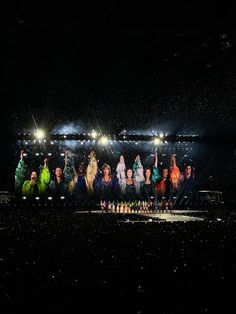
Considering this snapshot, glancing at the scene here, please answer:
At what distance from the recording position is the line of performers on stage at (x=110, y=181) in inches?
597

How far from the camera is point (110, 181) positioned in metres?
16.0

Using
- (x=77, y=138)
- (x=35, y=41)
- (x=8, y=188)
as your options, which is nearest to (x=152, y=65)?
(x=35, y=41)

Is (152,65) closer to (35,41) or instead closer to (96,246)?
(35,41)

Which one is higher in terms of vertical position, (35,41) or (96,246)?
(35,41)

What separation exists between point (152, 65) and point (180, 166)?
9890 mm

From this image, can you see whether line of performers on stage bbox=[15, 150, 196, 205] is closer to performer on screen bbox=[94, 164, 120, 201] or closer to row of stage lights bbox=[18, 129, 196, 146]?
performer on screen bbox=[94, 164, 120, 201]

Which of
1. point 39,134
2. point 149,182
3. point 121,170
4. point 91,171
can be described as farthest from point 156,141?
point 39,134

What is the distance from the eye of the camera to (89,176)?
1568cm

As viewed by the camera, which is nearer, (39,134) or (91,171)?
(39,134)

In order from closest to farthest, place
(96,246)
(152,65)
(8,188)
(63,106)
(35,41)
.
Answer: (96,246) → (35,41) → (152,65) → (63,106) → (8,188)

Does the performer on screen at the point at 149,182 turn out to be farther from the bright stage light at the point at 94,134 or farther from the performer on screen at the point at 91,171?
the bright stage light at the point at 94,134

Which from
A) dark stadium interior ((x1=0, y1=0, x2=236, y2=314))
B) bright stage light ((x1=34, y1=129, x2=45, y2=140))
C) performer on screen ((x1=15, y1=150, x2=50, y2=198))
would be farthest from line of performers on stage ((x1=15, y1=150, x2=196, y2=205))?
dark stadium interior ((x1=0, y1=0, x2=236, y2=314))

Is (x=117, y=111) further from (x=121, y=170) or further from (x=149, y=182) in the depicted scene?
(x=149, y=182)

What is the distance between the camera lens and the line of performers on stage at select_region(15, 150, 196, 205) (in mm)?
15164
